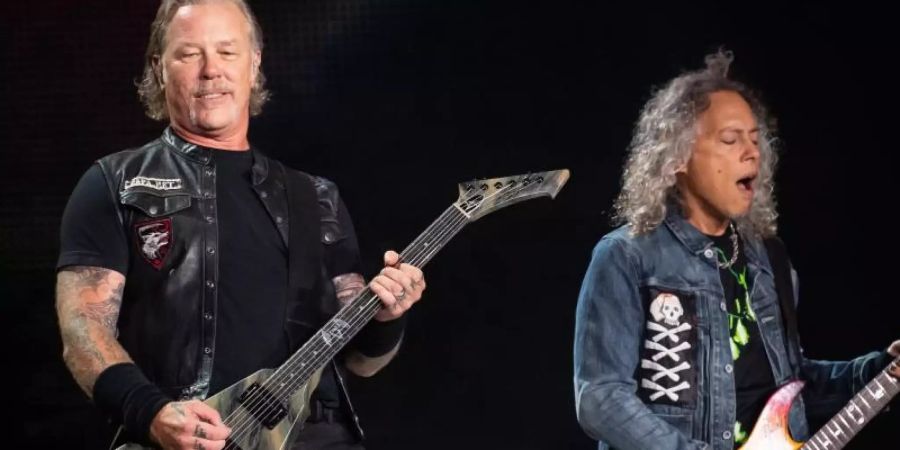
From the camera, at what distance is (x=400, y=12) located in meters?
4.51

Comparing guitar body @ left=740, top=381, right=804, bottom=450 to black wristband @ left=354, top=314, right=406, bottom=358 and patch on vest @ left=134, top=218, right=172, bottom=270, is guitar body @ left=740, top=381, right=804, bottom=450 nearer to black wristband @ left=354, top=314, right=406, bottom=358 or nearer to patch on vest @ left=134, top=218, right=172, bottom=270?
black wristband @ left=354, top=314, right=406, bottom=358

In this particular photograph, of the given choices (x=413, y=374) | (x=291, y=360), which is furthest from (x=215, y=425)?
(x=413, y=374)

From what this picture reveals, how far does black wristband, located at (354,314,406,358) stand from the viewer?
314cm

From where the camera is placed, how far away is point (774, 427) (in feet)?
11.0

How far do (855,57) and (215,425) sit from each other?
8.82ft

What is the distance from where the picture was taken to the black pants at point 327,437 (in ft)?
10.0

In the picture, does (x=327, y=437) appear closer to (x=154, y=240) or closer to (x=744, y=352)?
(x=154, y=240)

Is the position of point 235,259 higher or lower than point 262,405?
higher

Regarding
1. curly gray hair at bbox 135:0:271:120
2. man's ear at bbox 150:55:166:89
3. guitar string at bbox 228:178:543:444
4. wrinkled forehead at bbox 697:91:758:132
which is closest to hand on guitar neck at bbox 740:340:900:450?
wrinkled forehead at bbox 697:91:758:132

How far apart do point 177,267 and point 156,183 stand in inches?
9.0

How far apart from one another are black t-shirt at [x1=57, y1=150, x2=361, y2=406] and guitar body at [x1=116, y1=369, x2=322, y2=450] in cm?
4

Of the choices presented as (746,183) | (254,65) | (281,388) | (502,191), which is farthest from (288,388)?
(746,183)

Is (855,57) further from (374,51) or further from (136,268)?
(136,268)

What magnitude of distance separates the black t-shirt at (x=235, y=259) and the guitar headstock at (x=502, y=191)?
1.64ft
